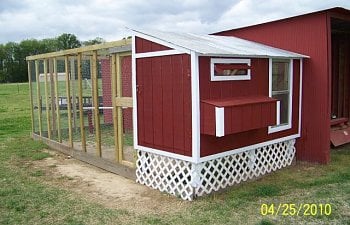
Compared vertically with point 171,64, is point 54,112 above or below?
below

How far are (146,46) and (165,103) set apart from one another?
85 cm

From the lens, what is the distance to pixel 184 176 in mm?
4844

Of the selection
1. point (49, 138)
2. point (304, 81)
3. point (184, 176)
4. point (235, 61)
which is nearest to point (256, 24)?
point (304, 81)

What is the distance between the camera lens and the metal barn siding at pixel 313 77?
6.17 m

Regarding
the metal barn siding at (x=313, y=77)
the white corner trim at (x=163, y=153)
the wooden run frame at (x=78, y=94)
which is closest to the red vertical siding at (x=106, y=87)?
the wooden run frame at (x=78, y=94)

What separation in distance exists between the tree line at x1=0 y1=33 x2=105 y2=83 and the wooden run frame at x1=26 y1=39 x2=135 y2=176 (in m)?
39.8

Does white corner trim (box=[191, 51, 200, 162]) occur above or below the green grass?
above

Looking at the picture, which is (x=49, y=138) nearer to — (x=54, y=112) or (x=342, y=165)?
(x=54, y=112)

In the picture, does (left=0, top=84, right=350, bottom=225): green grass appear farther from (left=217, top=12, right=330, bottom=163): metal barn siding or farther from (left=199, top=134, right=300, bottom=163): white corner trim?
(left=199, top=134, right=300, bottom=163): white corner trim

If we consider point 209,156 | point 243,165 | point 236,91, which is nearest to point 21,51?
point 243,165

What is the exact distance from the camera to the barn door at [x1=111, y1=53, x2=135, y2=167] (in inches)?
225

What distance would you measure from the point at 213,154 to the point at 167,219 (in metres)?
1.15

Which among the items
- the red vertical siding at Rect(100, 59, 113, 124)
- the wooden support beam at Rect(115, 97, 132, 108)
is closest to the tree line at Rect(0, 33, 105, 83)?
the red vertical siding at Rect(100, 59, 113, 124)

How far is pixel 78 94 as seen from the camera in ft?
23.2
